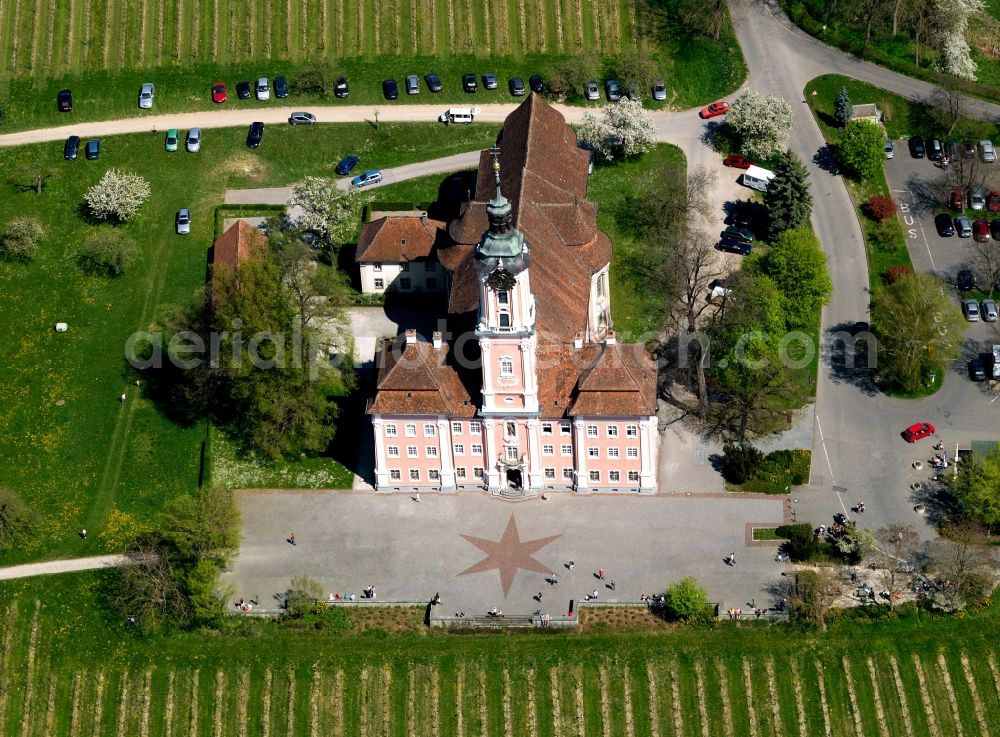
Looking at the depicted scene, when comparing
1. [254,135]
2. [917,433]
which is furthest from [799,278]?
[254,135]

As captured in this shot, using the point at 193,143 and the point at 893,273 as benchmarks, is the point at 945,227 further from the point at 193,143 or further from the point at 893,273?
the point at 193,143

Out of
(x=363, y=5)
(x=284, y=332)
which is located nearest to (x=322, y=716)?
(x=284, y=332)

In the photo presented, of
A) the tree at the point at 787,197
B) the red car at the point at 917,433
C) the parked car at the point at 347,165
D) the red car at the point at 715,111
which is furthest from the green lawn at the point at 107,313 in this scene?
the red car at the point at 917,433

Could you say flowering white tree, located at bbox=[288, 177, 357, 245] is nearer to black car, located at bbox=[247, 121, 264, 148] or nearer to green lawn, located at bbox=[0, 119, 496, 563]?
green lawn, located at bbox=[0, 119, 496, 563]

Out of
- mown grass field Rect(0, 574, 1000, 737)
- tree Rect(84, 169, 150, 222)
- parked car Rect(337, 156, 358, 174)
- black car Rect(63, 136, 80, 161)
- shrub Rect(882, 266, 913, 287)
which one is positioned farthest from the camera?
black car Rect(63, 136, 80, 161)

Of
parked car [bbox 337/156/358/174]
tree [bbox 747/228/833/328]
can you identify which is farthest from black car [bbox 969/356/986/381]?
parked car [bbox 337/156/358/174]

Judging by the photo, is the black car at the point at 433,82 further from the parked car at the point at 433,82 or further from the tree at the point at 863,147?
the tree at the point at 863,147
